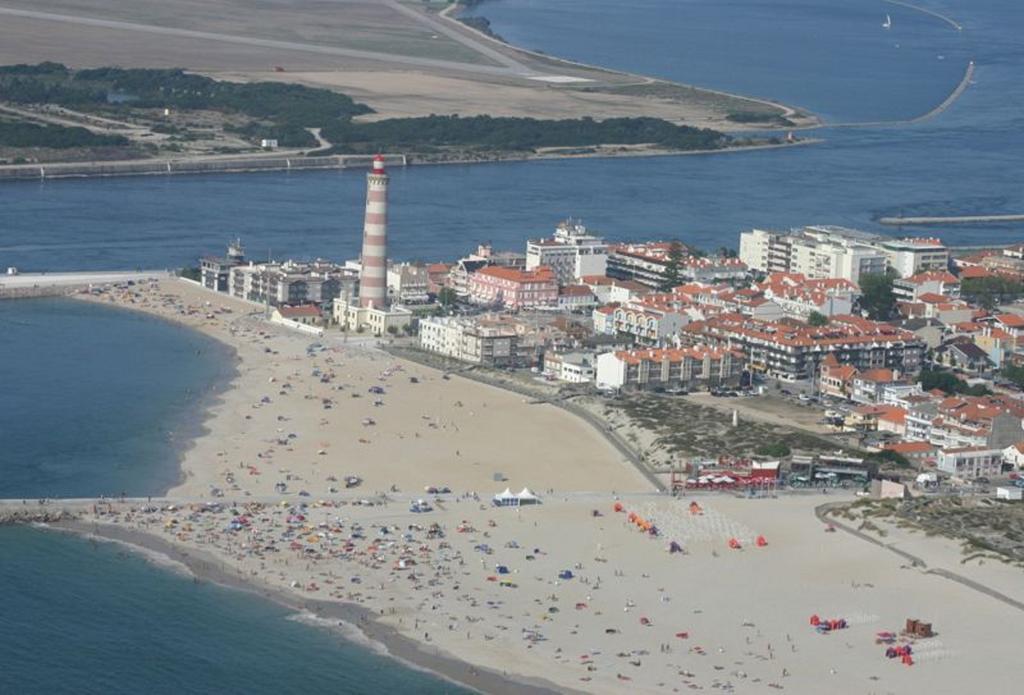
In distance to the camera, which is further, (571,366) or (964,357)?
(964,357)

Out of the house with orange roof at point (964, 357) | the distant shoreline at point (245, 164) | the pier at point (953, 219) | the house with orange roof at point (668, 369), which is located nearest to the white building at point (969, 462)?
the house with orange roof at point (668, 369)

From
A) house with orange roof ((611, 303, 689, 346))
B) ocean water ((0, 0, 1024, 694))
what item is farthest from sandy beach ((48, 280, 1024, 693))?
house with orange roof ((611, 303, 689, 346))

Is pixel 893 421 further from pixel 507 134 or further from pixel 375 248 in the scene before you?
pixel 507 134

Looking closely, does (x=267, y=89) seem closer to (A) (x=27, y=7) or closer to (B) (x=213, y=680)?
(A) (x=27, y=7)

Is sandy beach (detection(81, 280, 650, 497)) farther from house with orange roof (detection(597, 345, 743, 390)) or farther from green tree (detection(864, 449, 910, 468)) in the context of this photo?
green tree (detection(864, 449, 910, 468))

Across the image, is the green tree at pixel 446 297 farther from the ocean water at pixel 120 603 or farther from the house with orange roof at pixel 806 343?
the ocean water at pixel 120 603

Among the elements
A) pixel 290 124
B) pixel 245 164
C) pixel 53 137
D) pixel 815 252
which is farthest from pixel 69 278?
pixel 290 124

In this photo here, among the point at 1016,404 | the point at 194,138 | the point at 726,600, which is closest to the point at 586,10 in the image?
the point at 194,138
